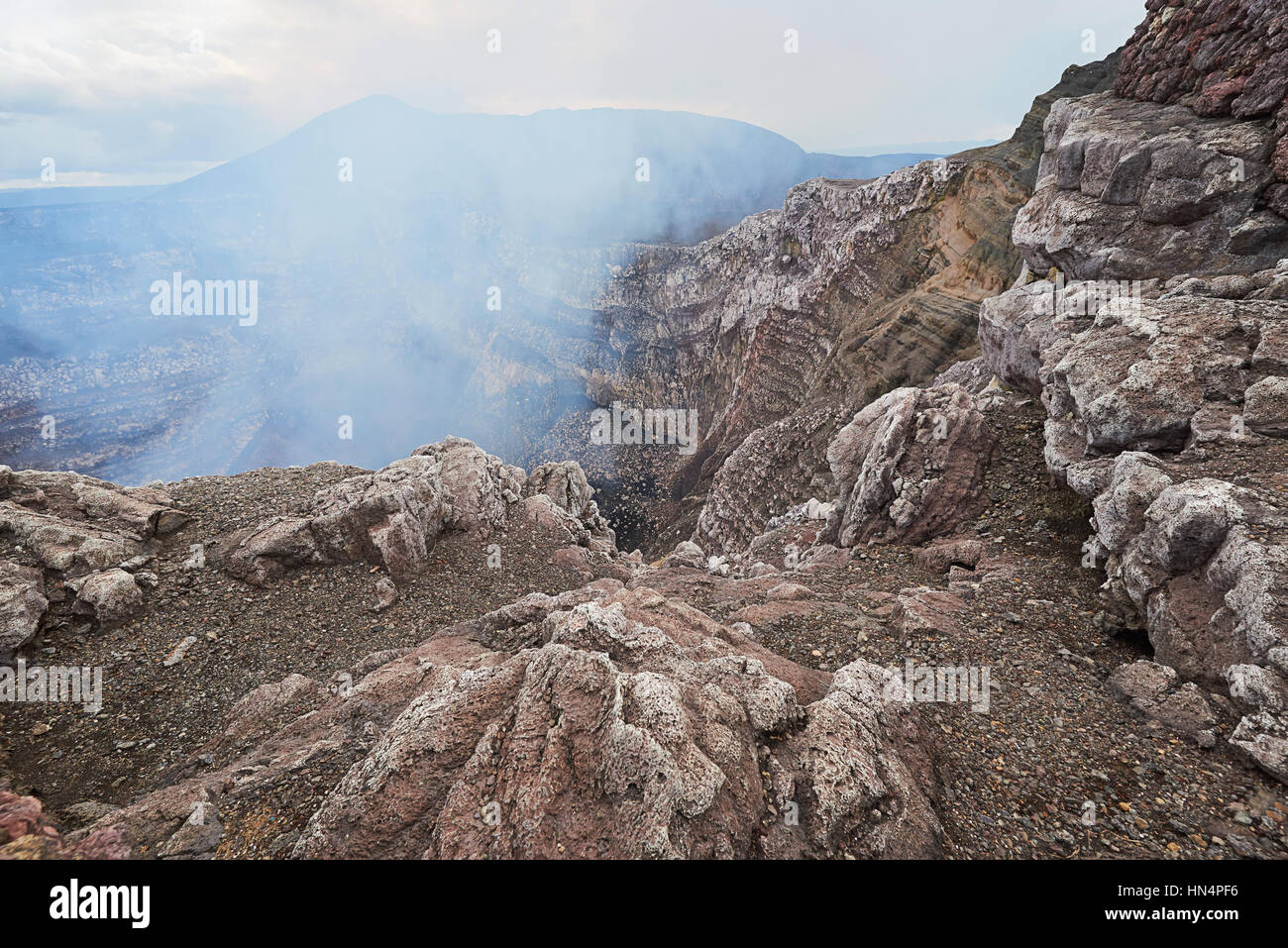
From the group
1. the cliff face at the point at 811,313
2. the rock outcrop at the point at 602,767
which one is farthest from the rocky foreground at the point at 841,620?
the cliff face at the point at 811,313

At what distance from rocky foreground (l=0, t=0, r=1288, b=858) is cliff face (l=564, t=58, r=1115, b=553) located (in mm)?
11628

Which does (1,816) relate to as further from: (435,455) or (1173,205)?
(1173,205)

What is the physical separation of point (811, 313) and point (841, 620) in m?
39.6

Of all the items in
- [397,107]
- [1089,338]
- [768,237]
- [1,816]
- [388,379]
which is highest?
[397,107]

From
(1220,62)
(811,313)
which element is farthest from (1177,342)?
(811,313)

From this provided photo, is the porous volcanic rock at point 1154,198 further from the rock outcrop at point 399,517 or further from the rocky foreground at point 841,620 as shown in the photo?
the rock outcrop at point 399,517

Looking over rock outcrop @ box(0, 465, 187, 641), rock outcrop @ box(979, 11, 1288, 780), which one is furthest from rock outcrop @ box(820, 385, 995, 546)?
rock outcrop @ box(0, 465, 187, 641)

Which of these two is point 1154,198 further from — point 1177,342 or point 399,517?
point 399,517

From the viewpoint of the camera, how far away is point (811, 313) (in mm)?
46125

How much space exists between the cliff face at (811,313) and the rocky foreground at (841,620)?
458 inches

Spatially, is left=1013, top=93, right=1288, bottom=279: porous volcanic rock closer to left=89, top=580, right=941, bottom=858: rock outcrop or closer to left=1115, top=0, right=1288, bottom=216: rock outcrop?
left=1115, top=0, right=1288, bottom=216: rock outcrop
